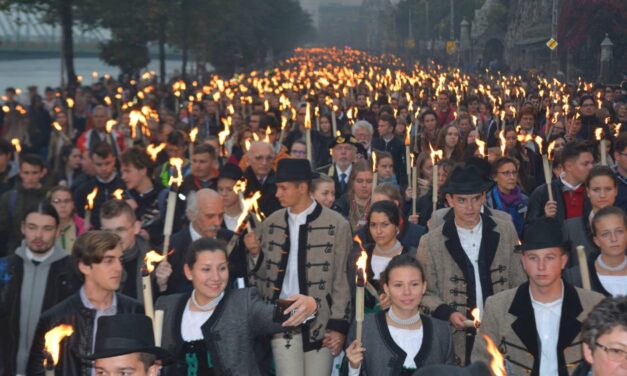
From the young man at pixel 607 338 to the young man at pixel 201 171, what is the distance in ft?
22.5

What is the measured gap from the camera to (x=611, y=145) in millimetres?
15062

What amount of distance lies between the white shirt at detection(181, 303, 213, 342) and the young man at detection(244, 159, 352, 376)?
142cm

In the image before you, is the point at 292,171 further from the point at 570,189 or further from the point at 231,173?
the point at 570,189

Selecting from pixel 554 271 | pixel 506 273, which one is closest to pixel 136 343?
pixel 554 271

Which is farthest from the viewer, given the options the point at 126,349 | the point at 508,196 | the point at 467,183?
the point at 508,196

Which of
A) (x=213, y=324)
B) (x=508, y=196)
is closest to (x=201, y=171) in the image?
(x=508, y=196)

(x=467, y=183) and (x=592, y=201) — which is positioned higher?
(x=467, y=183)

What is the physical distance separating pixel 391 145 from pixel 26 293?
31.0ft

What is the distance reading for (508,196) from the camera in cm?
1072

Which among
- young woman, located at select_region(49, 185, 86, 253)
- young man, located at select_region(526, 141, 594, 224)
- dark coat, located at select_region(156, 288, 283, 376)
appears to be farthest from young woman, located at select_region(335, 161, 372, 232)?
dark coat, located at select_region(156, 288, 283, 376)

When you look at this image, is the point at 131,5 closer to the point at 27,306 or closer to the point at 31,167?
the point at 31,167

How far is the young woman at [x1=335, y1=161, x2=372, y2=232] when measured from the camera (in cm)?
1054

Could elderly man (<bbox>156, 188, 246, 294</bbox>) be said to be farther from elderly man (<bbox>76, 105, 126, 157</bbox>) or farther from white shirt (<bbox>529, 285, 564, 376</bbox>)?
elderly man (<bbox>76, 105, 126, 157</bbox>)

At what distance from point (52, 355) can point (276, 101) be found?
21.1 m
